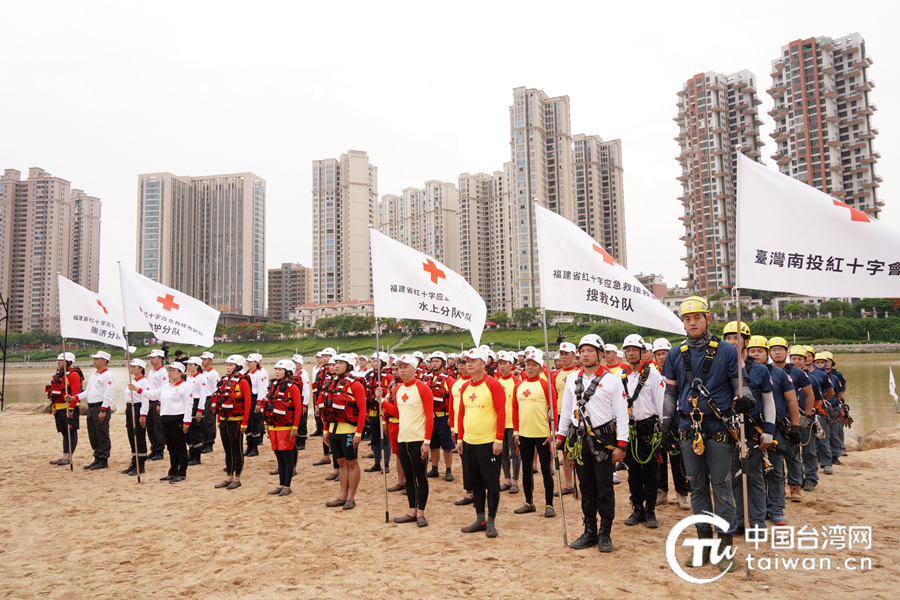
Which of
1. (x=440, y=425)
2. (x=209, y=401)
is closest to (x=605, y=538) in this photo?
(x=440, y=425)

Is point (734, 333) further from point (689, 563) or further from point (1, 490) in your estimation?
point (1, 490)

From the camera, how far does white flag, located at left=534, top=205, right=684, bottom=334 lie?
20.0ft

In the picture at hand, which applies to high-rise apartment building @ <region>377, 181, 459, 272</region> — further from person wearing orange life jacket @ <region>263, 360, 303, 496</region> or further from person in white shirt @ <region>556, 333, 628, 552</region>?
person in white shirt @ <region>556, 333, 628, 552</region>

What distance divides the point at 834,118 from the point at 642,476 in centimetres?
10114

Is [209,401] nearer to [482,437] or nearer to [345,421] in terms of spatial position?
[345,421]

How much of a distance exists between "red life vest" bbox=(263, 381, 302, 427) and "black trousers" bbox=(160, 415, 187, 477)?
2592 millimetres

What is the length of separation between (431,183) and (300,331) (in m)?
48.9

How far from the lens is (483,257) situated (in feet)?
386

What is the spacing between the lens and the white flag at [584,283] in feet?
20.0

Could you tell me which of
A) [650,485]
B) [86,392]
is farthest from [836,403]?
[86,392]

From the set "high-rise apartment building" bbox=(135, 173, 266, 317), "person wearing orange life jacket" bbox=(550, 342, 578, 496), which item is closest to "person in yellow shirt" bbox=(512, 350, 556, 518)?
"person wearing orange life jacket" bbox=(550, 342, 578, 496)

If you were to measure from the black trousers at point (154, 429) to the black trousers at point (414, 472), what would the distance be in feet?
22.4

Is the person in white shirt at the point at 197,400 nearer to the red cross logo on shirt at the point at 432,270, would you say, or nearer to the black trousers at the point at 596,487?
the red cross logo on shirt at the point at 432,270

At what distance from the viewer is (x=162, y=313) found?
1027 cm
